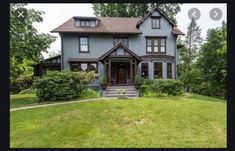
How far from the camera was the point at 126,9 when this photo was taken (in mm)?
34531

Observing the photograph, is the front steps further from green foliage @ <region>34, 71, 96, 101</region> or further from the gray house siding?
the gray house siding

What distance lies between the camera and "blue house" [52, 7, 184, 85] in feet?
68.8

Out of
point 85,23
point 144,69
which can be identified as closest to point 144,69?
point 144,69

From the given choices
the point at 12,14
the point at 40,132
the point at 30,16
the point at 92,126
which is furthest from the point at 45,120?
the point at 30,16

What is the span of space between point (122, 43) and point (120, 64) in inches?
84.0

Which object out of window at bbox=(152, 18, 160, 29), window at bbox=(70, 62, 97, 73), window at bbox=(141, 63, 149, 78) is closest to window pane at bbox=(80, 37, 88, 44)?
window at bbox=(70, 62, 97, 73)

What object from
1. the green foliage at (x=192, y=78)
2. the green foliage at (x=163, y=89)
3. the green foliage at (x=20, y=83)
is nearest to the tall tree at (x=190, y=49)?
the green foliage at (x=192, y=78)

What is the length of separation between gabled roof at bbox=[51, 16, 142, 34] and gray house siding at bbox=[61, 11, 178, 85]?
0.52m

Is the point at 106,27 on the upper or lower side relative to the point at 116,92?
upper

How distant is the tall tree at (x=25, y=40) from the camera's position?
600 inches

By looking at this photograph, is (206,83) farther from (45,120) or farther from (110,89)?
(45,120)

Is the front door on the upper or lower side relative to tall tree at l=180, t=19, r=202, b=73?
lower

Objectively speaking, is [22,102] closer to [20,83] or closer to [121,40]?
[20,83]

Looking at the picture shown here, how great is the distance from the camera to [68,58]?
2097 centimetres
